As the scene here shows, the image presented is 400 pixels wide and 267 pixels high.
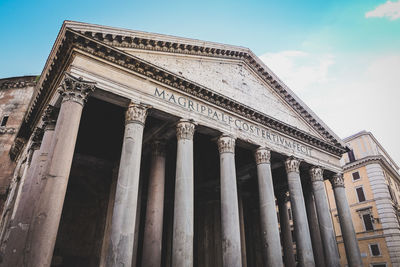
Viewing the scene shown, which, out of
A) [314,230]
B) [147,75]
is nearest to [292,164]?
[314,230]

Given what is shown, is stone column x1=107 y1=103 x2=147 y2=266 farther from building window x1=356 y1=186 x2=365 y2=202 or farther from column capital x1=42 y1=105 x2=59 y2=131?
building window x1=356 y1=186 x2=365 y2=202

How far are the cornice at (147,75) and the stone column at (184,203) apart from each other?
1.42 m

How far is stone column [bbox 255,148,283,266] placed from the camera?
8719 mm

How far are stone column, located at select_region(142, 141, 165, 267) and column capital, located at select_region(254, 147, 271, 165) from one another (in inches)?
142

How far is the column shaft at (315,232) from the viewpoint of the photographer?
1189 cm

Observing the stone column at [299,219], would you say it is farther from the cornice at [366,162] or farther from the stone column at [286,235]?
the cornice at [366,162]

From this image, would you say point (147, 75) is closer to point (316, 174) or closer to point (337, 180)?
point (316, 174)

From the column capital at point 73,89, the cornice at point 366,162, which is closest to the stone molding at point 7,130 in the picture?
the column capital at point 73,89

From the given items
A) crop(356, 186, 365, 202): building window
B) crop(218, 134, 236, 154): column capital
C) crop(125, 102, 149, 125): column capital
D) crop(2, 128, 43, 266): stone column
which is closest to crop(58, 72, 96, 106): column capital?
crop(125, 102, 149, 125): column capital

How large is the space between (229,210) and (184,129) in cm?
284

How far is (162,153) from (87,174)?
4511 millimetres

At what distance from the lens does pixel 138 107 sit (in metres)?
7.65

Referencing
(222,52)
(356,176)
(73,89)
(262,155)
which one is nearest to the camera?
(73,89)

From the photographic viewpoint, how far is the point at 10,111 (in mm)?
15461
